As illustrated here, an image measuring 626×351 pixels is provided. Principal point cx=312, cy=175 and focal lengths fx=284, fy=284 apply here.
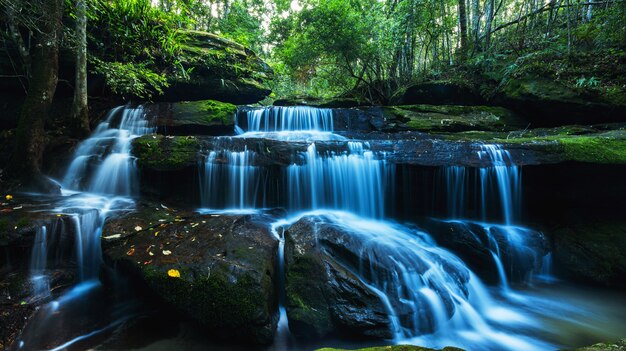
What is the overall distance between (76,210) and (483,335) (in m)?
6.10

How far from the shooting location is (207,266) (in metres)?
3.45

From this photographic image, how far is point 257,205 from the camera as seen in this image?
5801 mm

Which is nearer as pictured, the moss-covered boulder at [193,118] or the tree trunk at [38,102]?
the tree trunk at [38,102]

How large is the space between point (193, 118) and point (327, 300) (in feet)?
22.1

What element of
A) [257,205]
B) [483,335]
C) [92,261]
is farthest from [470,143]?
[92,261]

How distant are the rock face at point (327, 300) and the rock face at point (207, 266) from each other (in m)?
0.32

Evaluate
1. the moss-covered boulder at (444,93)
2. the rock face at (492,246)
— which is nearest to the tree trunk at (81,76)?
the rock face at (492,246)

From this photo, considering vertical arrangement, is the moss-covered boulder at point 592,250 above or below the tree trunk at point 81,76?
below

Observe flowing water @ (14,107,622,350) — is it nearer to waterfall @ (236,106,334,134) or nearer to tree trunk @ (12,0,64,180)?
tree trunk @ (12,0,64,180)

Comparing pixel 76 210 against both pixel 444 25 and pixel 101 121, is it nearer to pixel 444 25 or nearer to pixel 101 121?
pixel 101 121

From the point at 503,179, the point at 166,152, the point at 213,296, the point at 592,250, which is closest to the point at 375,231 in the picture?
the point at 503,179

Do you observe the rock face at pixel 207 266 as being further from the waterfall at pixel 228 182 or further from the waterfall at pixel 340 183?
the waterfall at pixel 340 183

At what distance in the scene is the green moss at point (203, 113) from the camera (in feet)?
26.6

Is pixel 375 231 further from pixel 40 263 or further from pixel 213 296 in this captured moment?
pixel 40 263
